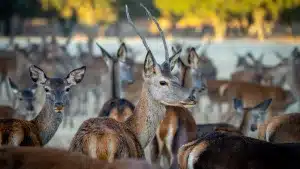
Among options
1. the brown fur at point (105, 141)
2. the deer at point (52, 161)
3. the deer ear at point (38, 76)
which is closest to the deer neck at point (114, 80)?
the deer ear at point (38, 76)

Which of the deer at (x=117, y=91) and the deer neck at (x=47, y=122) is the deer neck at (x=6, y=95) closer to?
the deer at (x=117, y=91)

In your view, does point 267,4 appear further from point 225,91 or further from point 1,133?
point 1,133

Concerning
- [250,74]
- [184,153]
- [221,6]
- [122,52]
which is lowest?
[250,74]

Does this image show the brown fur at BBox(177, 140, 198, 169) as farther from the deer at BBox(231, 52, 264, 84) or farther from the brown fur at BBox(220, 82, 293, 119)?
the deer at BBox(231, 52, 264, 84)

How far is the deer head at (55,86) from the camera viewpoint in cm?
662

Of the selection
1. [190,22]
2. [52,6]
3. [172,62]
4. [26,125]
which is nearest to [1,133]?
[26,125]

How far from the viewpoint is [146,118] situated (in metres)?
6.08

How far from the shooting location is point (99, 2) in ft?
134

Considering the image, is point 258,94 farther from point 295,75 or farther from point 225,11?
point 225,11

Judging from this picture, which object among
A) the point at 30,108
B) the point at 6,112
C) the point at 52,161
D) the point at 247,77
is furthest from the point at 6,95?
the point at 52,161

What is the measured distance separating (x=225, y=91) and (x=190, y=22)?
1213 inches

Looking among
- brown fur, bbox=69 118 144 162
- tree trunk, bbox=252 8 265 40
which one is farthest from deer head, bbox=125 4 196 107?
tree trunk, bbox=252 8 265 40

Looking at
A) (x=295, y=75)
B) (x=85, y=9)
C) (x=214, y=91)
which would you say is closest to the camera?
(x=214, y=91)

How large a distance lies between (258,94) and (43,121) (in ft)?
22.6
